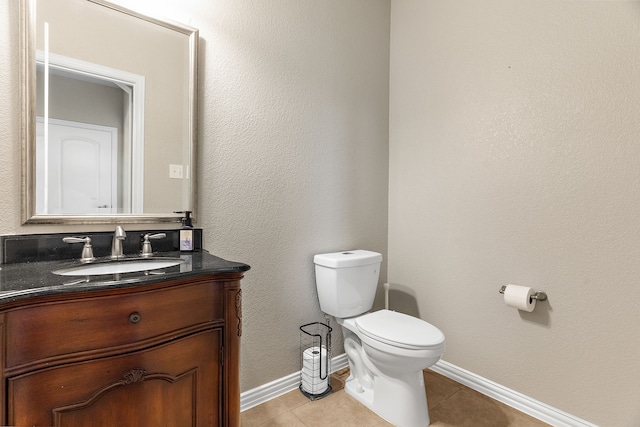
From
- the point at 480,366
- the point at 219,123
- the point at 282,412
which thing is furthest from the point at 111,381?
the point at 480,366

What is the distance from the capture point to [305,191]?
1.91 m

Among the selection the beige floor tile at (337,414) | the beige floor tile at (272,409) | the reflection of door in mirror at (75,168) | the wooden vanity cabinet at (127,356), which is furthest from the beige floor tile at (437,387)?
the reflection of door in mirror at (75,168)

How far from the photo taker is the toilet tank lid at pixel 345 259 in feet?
5.96

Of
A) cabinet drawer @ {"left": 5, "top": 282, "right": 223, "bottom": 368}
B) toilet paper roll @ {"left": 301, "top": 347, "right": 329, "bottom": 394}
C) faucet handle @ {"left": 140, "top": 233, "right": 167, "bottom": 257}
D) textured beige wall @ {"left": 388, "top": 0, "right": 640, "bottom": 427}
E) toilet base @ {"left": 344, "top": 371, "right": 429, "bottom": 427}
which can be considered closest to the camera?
cabinet drawer @ {"left": 5, "top": 282, "right": 223, "bottom": 368}

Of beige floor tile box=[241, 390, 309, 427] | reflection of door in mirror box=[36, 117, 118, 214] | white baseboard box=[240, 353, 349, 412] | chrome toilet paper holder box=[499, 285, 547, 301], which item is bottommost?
beige floor tile box=[241, 390, 309, 427]

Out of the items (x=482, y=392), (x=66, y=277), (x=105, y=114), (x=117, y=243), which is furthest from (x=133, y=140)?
(x=482, y=392)

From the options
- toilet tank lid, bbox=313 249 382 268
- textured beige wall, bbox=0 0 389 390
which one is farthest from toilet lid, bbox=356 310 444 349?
textured beige wall, bbox=0 0 389 390

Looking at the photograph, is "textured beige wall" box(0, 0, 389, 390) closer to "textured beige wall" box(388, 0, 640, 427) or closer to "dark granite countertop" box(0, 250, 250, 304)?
"dark granite countertop" box(0, 250, 250, 304)

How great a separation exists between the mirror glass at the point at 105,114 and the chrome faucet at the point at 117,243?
12cm

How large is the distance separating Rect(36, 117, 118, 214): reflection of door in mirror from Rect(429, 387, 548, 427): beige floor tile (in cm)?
183

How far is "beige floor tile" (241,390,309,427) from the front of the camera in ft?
5.29

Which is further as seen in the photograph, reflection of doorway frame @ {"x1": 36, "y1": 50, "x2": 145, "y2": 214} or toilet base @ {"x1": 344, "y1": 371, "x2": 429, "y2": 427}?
toilet base @ {"x1": 344, "y1": 371, "x2": 429, "y2": 427}

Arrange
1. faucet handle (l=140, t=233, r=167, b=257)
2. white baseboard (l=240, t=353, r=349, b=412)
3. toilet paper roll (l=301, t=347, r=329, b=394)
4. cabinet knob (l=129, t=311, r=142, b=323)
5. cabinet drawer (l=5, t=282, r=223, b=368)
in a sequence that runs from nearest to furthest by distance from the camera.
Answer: cabinet drawer (l=5, t=282, r=223, b=368) → cabinet knob (l=129, t=311, r=142, b=323) → faucet handle (l=140, t=233, r=167, b=257) → white baseboard (l=240, t=353, r=349, b=412) → toilet paper roll (l=301, t=347, r=329, b=394)

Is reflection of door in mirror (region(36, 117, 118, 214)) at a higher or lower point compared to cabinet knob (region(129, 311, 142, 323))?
higher
